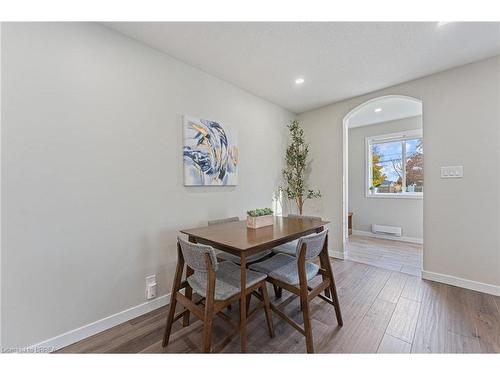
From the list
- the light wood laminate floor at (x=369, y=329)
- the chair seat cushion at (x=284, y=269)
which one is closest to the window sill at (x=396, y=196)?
the light wood laminate floor at (x=369, y=329)

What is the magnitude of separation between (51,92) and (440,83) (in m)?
3.78

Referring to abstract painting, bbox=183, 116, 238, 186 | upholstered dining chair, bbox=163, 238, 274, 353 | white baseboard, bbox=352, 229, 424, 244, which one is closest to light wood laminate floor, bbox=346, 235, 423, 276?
white baseboard, bbox=352, 229, 424, 244

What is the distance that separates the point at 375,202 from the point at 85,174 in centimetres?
511

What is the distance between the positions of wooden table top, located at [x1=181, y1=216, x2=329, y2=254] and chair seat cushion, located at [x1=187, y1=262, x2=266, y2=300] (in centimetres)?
23

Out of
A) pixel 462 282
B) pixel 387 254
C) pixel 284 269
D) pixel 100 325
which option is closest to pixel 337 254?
pixel 387 254

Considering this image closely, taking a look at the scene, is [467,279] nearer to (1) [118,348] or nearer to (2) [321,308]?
(2) [321,308]

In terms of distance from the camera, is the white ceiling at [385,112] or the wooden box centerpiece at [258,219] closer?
the wooden box centerpiece at [258,219]

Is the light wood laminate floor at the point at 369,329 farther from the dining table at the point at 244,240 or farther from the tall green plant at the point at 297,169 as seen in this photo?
the tall green plant at the point at 297,169

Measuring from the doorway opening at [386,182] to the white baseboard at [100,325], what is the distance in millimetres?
2808

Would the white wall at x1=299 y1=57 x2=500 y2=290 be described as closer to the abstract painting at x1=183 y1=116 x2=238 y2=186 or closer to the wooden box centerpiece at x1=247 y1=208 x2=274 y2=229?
the wooden box centerpiece at x1=247 y1=208 x2=274 y2=229

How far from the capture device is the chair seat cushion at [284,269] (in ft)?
5.02

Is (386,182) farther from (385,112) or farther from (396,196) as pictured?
(385,112)

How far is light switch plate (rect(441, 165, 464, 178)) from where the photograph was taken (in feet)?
7.50
